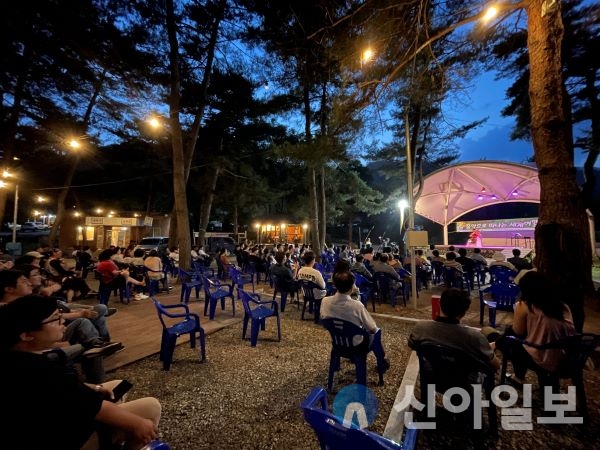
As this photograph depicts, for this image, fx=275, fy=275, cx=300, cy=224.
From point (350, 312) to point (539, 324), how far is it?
1693 millimetres

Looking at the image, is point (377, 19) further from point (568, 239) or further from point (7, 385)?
point (7, 385)

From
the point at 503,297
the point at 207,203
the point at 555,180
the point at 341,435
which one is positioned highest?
the point at 207,203

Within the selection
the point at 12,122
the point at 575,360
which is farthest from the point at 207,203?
the point at 575,360

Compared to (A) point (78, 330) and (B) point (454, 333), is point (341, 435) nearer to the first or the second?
(B) point (454, 333)

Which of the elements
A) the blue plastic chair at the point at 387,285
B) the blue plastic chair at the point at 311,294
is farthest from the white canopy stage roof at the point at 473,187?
the blue plastic chair at the point at 311,294

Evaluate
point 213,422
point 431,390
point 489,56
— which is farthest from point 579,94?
point 213,422

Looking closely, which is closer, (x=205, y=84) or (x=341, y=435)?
(x=341, y=435)

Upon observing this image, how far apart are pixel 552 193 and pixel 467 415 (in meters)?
3.15

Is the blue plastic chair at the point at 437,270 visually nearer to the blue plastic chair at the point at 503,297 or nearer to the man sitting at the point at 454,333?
the blue plastic chair at the point at 503,297

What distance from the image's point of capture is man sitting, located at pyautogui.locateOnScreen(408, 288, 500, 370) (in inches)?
80.9

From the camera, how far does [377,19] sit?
A: 5.13 meters

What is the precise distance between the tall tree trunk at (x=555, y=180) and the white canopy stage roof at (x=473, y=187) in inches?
410

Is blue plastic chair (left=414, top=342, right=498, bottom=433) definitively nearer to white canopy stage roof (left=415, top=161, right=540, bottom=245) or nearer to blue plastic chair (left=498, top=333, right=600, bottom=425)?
blue plastic chair (left=498, top=333, right=600, bottom=425)

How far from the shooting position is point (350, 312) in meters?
2.91
